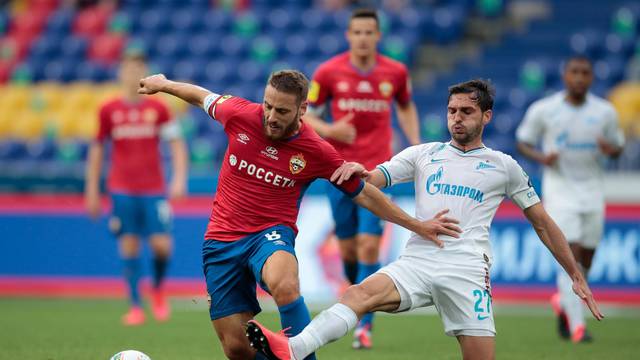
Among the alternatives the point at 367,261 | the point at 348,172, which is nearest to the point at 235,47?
the point at 367,261

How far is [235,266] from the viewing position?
21.8 feet

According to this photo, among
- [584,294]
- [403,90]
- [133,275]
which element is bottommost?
[133,275]

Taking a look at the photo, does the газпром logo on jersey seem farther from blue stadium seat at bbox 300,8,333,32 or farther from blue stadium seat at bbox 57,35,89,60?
blue stadium seat at bbox 57,35,89,60

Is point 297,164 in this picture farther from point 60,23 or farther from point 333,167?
point 60,23

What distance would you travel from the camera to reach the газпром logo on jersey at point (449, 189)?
6633 mm

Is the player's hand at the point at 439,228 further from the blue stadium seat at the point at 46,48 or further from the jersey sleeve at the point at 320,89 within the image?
the blue stadium seat at the point at 46,48

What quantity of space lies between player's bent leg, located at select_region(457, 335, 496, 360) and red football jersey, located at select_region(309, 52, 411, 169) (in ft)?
10.5

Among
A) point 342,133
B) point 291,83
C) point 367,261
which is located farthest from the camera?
point 367,261

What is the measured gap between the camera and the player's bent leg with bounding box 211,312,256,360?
21.7 ft

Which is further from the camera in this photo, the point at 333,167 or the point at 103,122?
the point at 103,122

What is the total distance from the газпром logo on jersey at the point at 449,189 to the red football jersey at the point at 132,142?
17.9 feet

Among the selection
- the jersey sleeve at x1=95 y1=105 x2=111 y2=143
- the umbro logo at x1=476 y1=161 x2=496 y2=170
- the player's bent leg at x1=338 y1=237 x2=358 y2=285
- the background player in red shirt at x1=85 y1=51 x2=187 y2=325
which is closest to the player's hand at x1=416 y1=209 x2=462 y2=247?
the umbro logo at x1=476 y1=161 x2=496 y2=170

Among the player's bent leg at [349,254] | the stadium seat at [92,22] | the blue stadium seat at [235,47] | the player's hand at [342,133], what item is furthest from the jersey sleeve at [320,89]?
the stadium seat at [92,22]

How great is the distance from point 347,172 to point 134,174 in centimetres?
542
